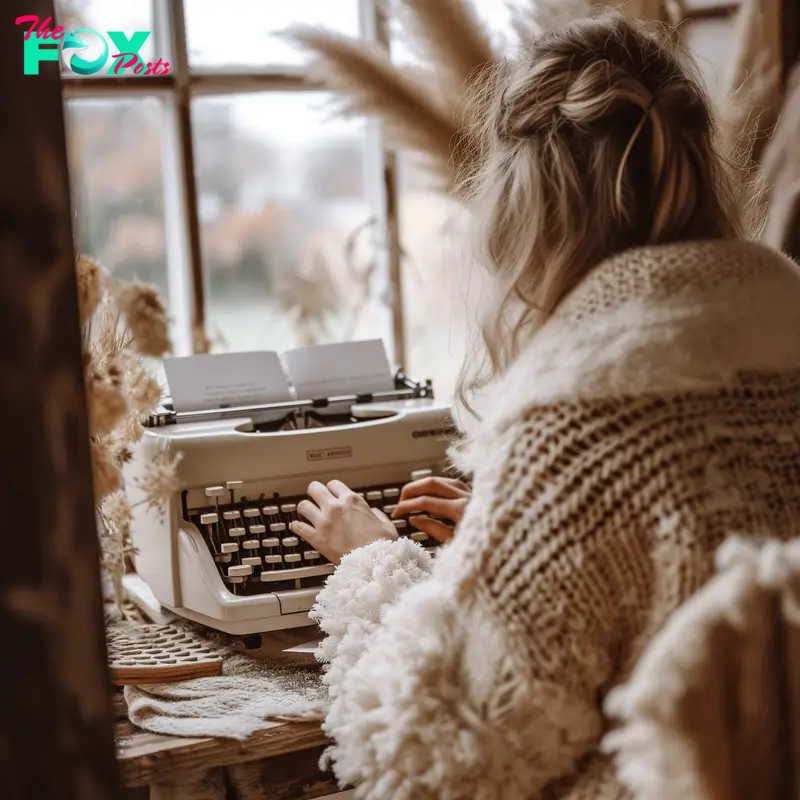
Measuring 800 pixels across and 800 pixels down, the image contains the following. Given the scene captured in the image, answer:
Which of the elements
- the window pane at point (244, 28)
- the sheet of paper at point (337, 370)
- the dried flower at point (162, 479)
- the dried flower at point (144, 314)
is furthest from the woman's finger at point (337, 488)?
the window pane at point (244, 28)

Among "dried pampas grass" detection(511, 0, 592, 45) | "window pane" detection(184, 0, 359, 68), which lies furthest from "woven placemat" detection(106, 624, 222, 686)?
"window pane" detection(184, 0, 359, 68)

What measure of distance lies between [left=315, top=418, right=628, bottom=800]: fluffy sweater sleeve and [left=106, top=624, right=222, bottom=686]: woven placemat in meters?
0.36

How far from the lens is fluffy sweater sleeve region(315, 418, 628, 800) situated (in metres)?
0.95

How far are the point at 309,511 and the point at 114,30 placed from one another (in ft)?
5.26

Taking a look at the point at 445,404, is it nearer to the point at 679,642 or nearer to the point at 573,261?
the point at 573,261

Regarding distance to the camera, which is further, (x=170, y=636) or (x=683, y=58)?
(x=170, y=636)

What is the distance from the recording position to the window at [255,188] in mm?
2594

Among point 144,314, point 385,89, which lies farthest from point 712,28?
point 144,314

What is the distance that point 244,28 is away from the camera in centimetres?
268

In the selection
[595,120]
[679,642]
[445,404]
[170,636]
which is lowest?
[170,636]

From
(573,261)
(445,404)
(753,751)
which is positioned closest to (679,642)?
(753,751)

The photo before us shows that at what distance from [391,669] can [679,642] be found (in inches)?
13.5

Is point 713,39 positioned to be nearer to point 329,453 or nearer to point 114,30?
point 114,30

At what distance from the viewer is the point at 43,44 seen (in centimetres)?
77
